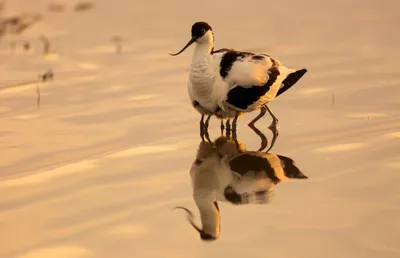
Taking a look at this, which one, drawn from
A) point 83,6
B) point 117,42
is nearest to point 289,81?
point 117,42

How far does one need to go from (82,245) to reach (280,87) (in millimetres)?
3637

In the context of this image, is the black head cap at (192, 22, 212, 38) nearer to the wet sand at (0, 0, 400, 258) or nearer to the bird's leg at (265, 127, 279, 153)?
the wet sand at (0, 0, 400, 258)

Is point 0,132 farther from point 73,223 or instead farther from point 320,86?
point 320,86

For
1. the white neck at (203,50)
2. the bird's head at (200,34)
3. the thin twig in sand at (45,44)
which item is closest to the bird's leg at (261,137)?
the white neck at (203,50)

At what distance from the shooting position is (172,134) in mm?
9148

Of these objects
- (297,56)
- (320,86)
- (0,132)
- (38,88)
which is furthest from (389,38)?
(0,132)

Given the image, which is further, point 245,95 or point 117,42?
point 117,42

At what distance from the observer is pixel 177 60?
12125mm

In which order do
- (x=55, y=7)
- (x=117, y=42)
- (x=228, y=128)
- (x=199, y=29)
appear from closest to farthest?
(x=199, y=29) < (x=228, y=128) < (x=117, y=42) < (x=55, y=7)

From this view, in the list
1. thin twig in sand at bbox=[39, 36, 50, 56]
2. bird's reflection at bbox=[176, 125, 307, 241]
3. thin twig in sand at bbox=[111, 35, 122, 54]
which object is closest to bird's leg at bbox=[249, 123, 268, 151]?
bird's reflection at bbox=[176, 125, 307, 241]

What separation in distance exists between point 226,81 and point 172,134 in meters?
0.71

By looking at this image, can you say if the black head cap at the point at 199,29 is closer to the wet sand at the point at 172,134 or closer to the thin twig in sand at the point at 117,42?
the wet sand at the point at 172,134

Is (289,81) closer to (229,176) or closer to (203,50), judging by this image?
(203,50)

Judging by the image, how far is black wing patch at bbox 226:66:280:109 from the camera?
898 cm
